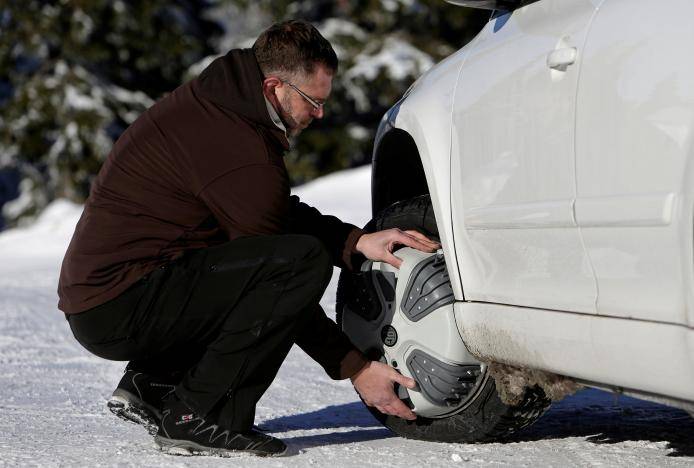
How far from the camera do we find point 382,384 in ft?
10.7

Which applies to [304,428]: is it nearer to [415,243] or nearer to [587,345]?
[415,243]

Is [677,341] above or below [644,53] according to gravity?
below

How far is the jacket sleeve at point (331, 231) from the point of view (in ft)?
11.1

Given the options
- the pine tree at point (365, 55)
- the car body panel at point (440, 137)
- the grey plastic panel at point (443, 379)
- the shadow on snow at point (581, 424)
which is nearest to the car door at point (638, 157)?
the car body panel at point (440, 137)

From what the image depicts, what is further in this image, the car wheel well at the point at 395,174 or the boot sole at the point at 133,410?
the car wheel well at the point at 395,174

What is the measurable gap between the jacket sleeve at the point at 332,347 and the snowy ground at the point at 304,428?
0.83ft

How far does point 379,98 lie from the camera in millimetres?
21531

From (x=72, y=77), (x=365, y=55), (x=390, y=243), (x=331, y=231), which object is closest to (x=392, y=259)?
(x=390, y=243)

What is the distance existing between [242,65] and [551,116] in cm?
97

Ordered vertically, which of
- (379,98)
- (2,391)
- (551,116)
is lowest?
(2,391)

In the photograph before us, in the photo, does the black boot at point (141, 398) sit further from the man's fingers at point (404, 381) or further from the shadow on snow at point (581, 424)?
the man's fingers at point (404, 381)

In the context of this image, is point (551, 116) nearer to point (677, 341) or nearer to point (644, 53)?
point (644, 53)

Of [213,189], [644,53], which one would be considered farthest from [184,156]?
[644,53]

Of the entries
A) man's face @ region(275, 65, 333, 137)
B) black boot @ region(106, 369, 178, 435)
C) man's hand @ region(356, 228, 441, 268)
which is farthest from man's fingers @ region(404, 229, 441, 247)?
black boot @ region(106, 369, 178, 435)
